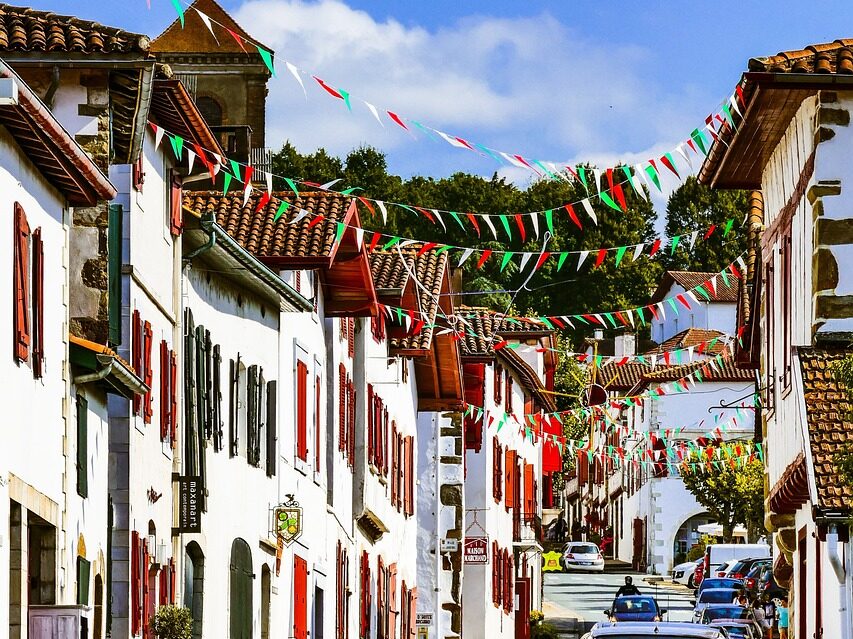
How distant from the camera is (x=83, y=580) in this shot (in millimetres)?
17812

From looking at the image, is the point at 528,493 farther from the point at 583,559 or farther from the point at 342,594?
the point at 342,594

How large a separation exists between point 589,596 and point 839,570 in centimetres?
4663

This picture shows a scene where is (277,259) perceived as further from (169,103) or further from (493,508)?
(493,508)

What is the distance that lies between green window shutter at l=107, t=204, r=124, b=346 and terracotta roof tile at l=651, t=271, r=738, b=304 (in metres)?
69.7

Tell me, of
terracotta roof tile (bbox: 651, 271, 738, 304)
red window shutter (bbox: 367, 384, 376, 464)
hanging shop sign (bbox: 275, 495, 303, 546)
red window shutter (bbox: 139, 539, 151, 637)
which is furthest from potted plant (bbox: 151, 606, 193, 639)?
terracotta roof tile (bbox: 651, 271, 738, 304)

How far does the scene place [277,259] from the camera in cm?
2762

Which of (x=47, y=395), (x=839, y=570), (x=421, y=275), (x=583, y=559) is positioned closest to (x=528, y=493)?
(x=583, y=559)

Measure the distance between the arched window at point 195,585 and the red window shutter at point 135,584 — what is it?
2770mm

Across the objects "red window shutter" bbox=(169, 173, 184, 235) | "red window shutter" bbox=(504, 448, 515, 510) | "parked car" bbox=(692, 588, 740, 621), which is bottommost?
"parked car" bbox=(692, 588, 740, 621)

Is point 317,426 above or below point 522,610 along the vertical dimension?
above

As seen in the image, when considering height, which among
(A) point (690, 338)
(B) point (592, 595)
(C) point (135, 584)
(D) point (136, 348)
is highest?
(A) point (690, 338)

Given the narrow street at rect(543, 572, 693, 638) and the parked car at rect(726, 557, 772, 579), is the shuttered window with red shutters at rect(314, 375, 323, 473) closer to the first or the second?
the narrow street at rect(543, 572, 693, 638)

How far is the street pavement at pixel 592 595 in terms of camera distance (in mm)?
58125

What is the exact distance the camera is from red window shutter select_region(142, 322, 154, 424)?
20.4 meters
